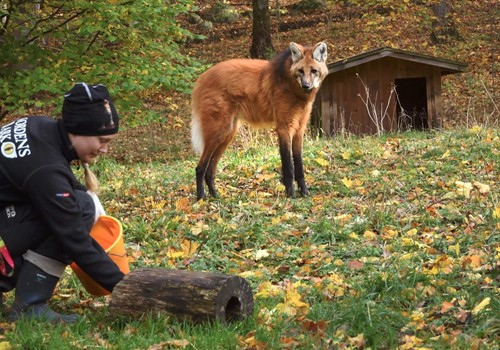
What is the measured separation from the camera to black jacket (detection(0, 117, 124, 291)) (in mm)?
3357

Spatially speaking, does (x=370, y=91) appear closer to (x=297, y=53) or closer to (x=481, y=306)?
(x=297, y=53)

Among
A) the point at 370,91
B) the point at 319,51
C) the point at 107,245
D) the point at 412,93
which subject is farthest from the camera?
the point at 412,93

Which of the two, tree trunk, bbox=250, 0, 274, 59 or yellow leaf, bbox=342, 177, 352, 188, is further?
tree trunk, bbox=250, 0, 274, 59

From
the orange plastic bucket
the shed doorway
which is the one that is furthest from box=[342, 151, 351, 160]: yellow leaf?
the shed doorway

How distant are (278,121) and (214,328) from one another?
4.80 meters

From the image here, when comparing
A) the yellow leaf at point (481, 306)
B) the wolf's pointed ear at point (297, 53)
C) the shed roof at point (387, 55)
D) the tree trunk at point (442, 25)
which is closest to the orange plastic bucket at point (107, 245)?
the yellow leaf at point (481, 306)

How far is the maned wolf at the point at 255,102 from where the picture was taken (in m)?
7.60

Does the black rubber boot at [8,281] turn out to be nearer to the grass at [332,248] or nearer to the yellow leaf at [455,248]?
the grass at [332,248]

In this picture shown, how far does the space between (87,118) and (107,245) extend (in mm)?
924

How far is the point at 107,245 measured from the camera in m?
4.05

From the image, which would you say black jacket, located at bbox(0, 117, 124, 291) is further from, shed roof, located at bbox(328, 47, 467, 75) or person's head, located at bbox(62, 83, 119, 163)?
shed roof, located at bbox(328, 47, 467, 75)

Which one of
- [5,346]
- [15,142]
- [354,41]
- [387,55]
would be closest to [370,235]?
[15,142]

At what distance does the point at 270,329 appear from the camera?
3293 mm

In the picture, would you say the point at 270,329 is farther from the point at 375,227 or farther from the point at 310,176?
the point at 310,176
